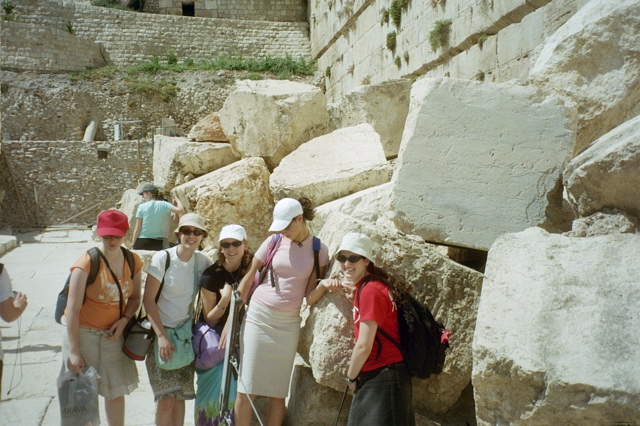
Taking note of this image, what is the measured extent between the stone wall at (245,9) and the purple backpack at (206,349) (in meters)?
24.7

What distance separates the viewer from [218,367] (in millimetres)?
3311

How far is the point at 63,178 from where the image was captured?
18109 mm

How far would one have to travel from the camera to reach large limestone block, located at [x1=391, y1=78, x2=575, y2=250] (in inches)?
145

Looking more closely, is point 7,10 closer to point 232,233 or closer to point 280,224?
point 232,233

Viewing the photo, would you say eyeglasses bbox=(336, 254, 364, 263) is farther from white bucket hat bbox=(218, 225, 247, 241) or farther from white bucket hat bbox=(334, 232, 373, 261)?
white bucket hat bbox=(218, 225, 247, 241)

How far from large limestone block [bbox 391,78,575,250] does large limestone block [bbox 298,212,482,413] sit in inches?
17.9

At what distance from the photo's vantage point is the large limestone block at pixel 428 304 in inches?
124

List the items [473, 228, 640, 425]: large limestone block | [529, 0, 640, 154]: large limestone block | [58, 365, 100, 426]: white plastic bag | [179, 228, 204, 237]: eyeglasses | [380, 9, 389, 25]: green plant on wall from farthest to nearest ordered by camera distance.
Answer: [380, 9, 389, 25]: green plant on wall → [529, 0, 640, 154]: large limestone block → [179, 228, 204, 237]: eyeglasses → [58, 365, 100, 426]: white plastic bag → [473, 228, 640, 425]: large limestone block

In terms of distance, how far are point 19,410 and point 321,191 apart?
290 cm

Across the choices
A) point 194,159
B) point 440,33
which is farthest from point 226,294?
point 440,33

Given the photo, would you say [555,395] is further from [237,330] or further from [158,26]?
[158,26]

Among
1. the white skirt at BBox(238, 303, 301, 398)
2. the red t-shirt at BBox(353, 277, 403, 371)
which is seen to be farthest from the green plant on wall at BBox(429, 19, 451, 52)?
the red t-shirt at BBox(353, 277, 403, 371)

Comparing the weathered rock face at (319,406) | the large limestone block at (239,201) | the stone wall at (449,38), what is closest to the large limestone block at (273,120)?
the large limestone block at (239,201)

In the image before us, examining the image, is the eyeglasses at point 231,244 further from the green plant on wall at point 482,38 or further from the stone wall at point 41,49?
the stone wall at point 41,49
